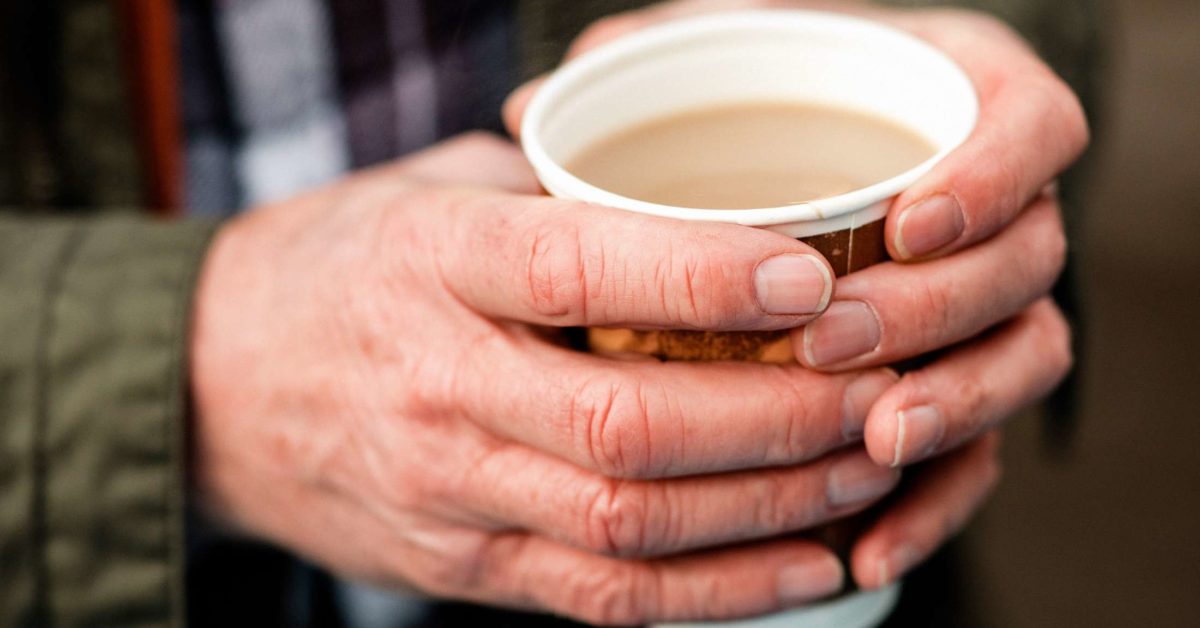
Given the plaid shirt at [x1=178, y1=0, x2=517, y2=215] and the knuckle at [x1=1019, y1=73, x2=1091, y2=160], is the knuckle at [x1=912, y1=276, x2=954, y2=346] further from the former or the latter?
the plaid shirt at [x1=178, y1=0, x2=517, y2=215]

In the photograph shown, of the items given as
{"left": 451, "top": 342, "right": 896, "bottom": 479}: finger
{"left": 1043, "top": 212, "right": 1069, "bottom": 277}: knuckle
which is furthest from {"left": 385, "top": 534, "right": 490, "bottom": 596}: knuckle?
{"left": 1043, "top": 212, "right": 1069, "bottom": 277}: knuckle

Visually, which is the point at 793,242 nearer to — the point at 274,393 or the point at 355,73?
the point at 274,393

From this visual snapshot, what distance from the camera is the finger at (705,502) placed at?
49 centimetres

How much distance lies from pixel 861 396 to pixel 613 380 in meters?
0.11

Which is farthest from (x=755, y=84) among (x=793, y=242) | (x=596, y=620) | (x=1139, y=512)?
(x=1139, y=512)

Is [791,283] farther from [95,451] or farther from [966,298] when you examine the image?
[95,451]

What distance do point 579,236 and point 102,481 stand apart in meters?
0.38

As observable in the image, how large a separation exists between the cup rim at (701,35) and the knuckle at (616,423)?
0.08 metres

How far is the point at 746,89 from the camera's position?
56 cm

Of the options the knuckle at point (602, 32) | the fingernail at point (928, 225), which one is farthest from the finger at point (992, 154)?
the knuckle at point (602, 32)

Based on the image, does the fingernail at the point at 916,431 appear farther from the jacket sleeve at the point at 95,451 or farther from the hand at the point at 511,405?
the jacket sleeve at the point at 95,451

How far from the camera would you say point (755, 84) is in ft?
1.84

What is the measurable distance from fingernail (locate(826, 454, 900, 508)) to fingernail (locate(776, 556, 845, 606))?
0.03 meters

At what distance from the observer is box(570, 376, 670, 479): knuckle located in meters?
0.45
